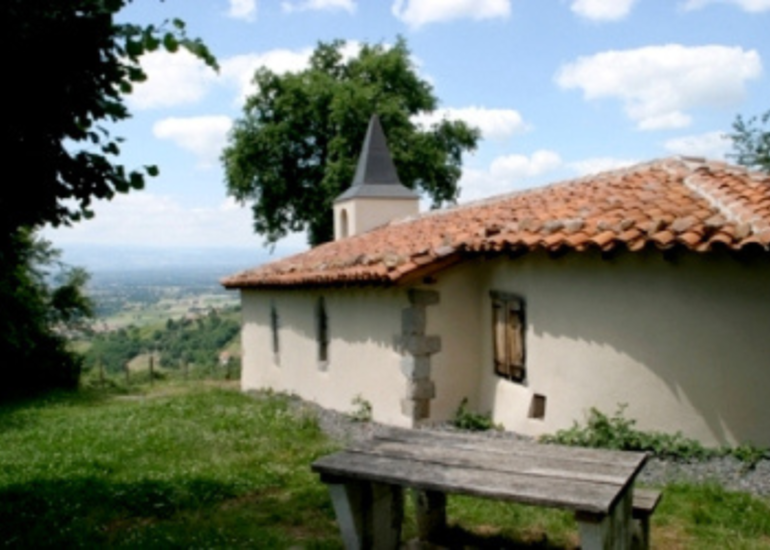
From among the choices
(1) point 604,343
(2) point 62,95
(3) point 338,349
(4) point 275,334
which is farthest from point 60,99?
(4) point 275,334

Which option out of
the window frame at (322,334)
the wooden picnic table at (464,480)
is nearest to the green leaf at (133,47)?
the wooden picnic table at (464,480)

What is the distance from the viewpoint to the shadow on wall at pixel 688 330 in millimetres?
8141

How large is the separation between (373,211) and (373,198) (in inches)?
15.9

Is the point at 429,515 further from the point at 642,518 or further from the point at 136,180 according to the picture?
the point at 136,180

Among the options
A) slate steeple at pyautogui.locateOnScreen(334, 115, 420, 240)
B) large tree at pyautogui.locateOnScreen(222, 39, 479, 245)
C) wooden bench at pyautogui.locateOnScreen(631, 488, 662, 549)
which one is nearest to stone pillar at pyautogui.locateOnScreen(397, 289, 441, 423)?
wooden bench at pyautogui.locateOnScreen(631, 488, 662, 549)

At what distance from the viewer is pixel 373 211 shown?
22281mm

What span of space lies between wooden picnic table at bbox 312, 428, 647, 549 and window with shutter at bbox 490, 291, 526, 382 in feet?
15.9

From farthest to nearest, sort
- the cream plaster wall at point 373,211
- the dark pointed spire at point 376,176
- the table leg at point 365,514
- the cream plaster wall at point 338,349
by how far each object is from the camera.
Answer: the dark pointed spire at point 376,176
the cream plaster wall at point 373,211
the cream plaster wall at point 338,349
the table leg at point 365,514

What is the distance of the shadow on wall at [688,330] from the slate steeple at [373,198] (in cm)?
1339

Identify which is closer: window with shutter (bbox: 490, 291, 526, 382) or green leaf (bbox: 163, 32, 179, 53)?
green leaf (bbox: 163, 32, 179, 53)

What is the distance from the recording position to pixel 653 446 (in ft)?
27.6

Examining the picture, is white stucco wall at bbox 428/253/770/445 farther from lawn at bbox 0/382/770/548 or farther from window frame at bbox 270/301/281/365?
window frame at bbox 270/301/281/365

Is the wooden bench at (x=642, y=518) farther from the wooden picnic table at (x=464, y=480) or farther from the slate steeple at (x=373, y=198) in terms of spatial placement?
the slate steeple at (x=373, y=198)

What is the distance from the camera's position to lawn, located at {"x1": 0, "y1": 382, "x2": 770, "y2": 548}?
5.89 meters
